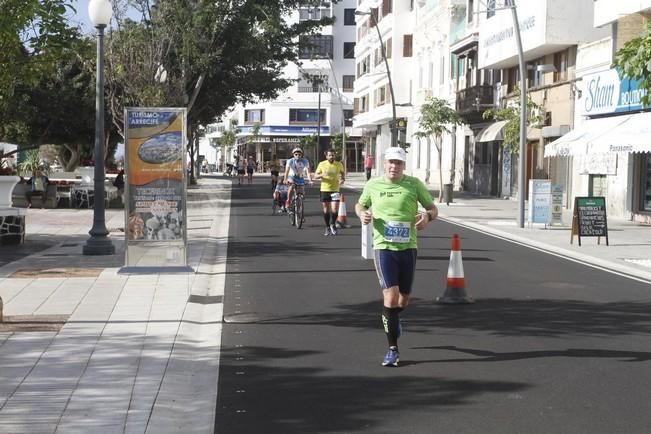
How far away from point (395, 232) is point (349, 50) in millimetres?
90008

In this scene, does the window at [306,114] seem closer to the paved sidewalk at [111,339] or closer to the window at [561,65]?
the window at [561,65]

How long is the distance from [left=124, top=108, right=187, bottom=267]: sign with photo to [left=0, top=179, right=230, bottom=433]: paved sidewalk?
44cm

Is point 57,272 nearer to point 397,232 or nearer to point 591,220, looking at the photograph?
point 397,232

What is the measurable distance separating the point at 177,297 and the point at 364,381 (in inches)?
183

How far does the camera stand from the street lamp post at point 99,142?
1598 cm

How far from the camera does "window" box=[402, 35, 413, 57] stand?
61.9 meters

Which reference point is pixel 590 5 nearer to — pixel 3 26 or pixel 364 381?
pixel 3 26

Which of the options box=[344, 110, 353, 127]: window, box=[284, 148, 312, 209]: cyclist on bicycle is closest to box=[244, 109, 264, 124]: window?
box=[344, 110, 353, 127]: window

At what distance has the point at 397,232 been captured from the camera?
796 cm

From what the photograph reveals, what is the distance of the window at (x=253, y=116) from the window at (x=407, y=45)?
127ft

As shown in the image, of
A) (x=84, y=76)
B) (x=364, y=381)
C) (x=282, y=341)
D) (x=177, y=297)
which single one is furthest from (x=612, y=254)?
(x=84, y=76)

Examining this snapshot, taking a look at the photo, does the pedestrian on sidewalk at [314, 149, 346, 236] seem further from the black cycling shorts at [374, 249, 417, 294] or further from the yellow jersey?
the black cycling shorts at [374, 249, 417, 294]

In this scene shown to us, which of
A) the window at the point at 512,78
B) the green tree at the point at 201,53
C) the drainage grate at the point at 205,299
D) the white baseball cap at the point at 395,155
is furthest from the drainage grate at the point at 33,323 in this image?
the window at the point at 512,78

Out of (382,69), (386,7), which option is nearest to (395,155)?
(382,69)
